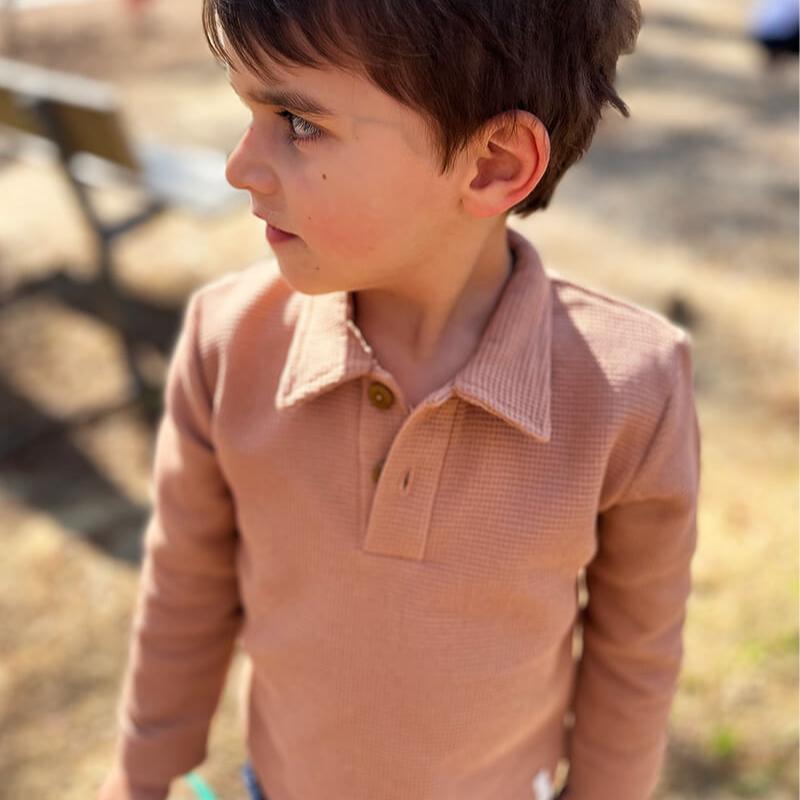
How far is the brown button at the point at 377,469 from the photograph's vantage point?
3.49 feet

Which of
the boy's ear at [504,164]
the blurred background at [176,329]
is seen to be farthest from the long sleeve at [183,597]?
the blurred background at [176,329]

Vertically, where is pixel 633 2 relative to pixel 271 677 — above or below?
above

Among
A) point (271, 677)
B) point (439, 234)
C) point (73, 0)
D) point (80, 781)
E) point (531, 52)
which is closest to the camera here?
point (531, 52)

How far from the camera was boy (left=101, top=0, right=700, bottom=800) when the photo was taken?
940 millimetres

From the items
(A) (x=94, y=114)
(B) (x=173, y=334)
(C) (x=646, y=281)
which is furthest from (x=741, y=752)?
(A) (x=94, y=114)

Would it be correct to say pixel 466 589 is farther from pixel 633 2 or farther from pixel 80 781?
pixel 80 781

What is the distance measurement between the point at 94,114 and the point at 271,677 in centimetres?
272

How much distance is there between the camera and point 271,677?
1.20 m

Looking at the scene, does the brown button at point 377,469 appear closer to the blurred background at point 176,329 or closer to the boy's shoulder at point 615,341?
the boy's shoulder at point 615,341

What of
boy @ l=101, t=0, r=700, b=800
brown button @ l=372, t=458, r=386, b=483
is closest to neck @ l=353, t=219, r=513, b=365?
boy @ l=101, t=0, r=700, b=800

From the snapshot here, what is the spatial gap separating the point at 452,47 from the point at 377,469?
45 centimetres

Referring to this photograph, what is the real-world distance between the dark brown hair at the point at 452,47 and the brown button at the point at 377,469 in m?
0.33

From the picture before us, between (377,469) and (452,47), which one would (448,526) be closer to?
(377,469)

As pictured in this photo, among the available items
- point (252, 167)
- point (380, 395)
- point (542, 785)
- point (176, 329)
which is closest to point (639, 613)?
point (542, 785)
